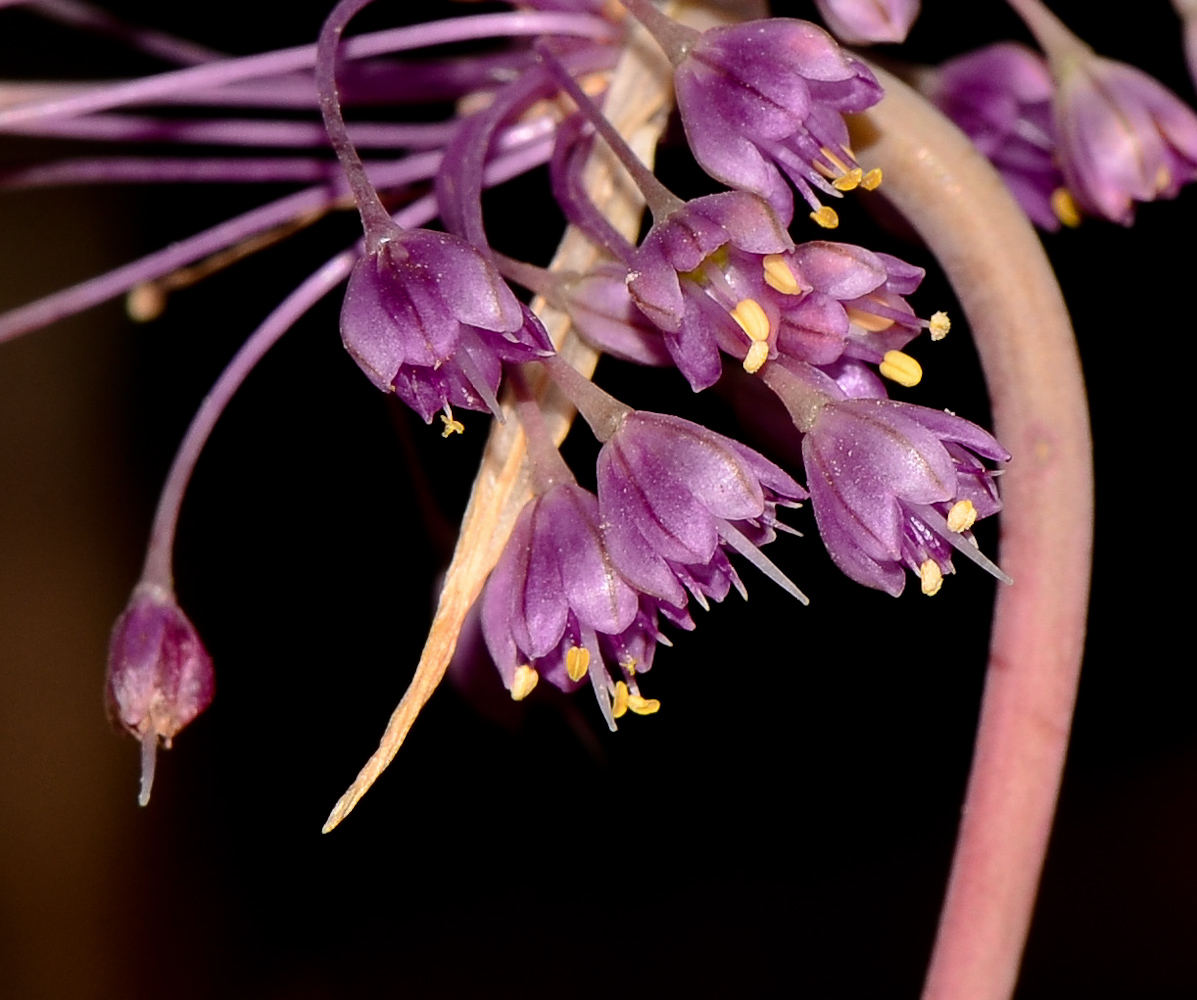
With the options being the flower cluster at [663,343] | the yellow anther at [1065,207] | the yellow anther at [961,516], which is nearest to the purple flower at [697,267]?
the flower cluster at [663,343]

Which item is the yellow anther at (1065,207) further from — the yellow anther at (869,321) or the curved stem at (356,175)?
the curved stem at (356,175)

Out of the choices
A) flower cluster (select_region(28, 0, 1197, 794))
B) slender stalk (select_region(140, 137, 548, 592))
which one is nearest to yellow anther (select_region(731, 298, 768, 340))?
flower cluster (select_region(28, 0, 1197, 794))

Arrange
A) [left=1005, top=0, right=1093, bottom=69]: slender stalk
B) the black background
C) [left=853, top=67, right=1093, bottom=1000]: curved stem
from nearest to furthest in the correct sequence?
[left=853, top=67, right=1093, bottom=1000]: curved stem < [left=1005, top=0, right=1093, bottom=69]: slender stalk < the black background

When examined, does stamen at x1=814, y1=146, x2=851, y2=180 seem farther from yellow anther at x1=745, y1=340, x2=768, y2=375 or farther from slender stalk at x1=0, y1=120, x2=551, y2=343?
slender stalk at x1=0, y1=120, x2=551, y2=343

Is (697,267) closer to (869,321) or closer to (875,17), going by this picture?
(869,321)

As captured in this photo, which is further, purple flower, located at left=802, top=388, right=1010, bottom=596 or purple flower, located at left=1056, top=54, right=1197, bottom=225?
purple flower, located at left=1056, top=54, right=1197, bottom=225

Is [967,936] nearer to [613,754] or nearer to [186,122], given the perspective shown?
[186,122]
